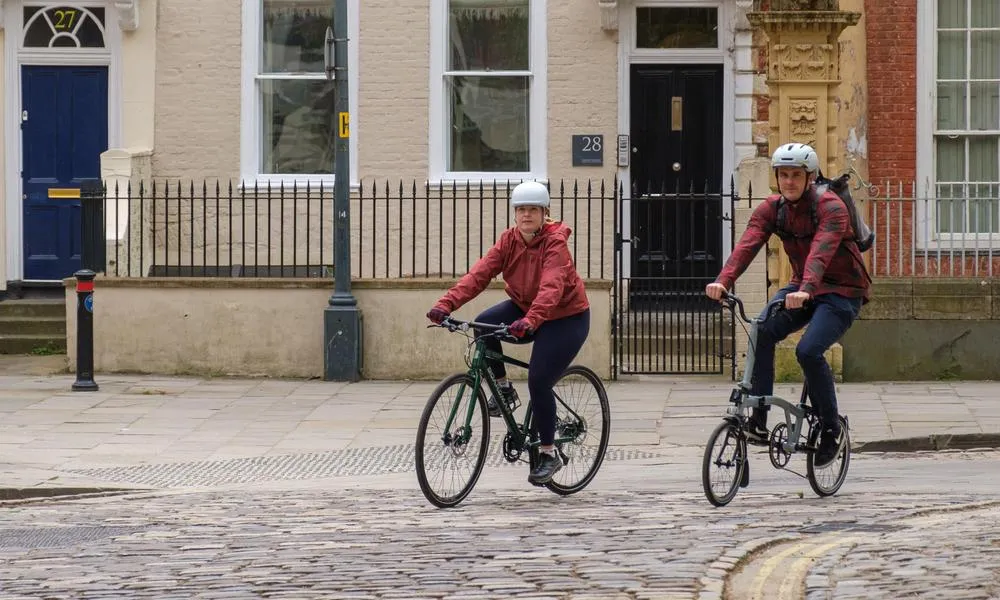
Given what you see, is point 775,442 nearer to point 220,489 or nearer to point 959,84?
point 220,489

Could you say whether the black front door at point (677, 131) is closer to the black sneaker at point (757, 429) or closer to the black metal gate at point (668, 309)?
the black metal gate at point (668, 309)

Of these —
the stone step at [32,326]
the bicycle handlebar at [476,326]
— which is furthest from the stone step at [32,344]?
the bicycle handlebar at [476,326]

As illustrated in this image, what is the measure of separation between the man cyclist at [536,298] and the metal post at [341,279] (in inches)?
236

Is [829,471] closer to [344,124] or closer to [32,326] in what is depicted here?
[344,124]

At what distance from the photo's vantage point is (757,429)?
9203mm

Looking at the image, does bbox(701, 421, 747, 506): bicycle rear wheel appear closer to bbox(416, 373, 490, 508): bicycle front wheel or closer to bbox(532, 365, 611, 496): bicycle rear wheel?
bbox(532, 365, 611, 496): bicycle rear wheel

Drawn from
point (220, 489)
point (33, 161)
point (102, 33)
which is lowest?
point (220, 489)

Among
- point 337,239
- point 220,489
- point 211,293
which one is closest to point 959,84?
point 337,239

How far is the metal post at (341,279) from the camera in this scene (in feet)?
50.8

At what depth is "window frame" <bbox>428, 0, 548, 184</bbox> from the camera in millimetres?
17594

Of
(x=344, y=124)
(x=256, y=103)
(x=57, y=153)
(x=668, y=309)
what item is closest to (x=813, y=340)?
(x=668, y=309)

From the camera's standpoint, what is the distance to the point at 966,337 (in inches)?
599

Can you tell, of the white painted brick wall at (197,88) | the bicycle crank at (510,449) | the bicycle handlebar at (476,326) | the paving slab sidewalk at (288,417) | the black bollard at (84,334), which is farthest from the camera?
the white painted brick wall at (197,88)

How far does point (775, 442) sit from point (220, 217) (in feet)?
31.5
